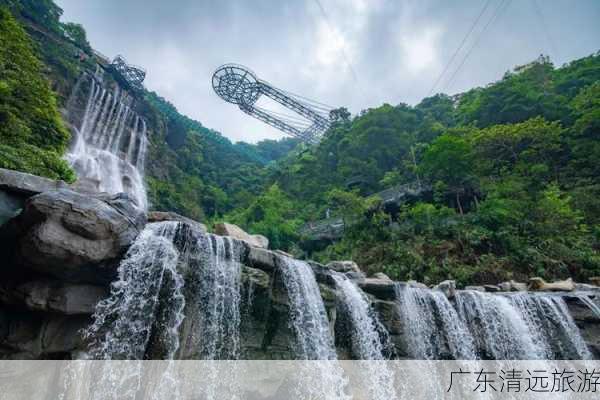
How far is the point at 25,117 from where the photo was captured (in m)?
9.96

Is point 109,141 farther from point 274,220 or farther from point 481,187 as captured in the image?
point 481,187

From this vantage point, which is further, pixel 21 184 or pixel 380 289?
pixel 380 289

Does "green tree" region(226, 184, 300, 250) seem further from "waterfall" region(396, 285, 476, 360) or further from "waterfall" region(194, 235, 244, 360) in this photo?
"waterfall" region(194, 235, 244, 360)

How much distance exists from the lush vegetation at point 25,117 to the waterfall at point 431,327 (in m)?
10.2

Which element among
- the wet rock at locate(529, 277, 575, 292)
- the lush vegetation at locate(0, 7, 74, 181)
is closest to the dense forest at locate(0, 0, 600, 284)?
the lush vegetation at locate(0, 7, 74, 181)

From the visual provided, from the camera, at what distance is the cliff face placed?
16.7ft

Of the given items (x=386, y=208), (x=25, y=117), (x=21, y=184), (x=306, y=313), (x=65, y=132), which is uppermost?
(x=386, y=208)

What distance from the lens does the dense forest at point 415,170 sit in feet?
38.8

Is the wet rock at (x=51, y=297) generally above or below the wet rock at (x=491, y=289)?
below

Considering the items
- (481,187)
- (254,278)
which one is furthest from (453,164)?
(254,278)

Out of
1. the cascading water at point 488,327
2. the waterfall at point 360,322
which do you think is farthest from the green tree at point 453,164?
the waterfall at point 360,322

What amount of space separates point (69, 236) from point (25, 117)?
780 centimetres

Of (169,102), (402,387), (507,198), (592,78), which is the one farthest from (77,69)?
(592,78)

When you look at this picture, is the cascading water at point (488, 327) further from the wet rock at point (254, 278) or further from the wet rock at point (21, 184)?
the wet rock at point (21, 184)
